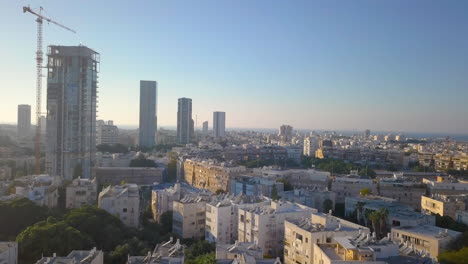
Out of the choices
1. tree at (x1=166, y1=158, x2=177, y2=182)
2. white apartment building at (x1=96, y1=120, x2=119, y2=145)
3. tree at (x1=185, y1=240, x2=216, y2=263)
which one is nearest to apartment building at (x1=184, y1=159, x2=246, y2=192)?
tree at (x1=166, y1=158, x2=177, y2=182)

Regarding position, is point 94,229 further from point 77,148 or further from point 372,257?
point 77,148

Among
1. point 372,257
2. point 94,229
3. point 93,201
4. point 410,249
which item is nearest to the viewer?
point 372,257

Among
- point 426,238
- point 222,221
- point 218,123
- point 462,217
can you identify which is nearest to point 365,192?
point 462,217

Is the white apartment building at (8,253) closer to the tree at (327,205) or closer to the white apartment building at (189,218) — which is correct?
the white apartment building at (189,218)

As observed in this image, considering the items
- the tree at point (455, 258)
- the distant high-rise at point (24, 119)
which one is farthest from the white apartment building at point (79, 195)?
the distant high-rise at point (24, 119)

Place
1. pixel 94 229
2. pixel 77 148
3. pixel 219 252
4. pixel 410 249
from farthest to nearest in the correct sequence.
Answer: pixel 77 148, pixel 94 229, pixel 219 252, pixel 410 249

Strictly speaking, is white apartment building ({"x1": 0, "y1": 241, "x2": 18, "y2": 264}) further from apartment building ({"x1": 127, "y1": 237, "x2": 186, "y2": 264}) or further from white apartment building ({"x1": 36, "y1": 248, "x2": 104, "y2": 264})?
apartment building ({"x1": 127, "y1": 237, "x2": 186, "y2": 264})

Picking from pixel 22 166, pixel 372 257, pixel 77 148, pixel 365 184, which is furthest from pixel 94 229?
pixel 22 166
